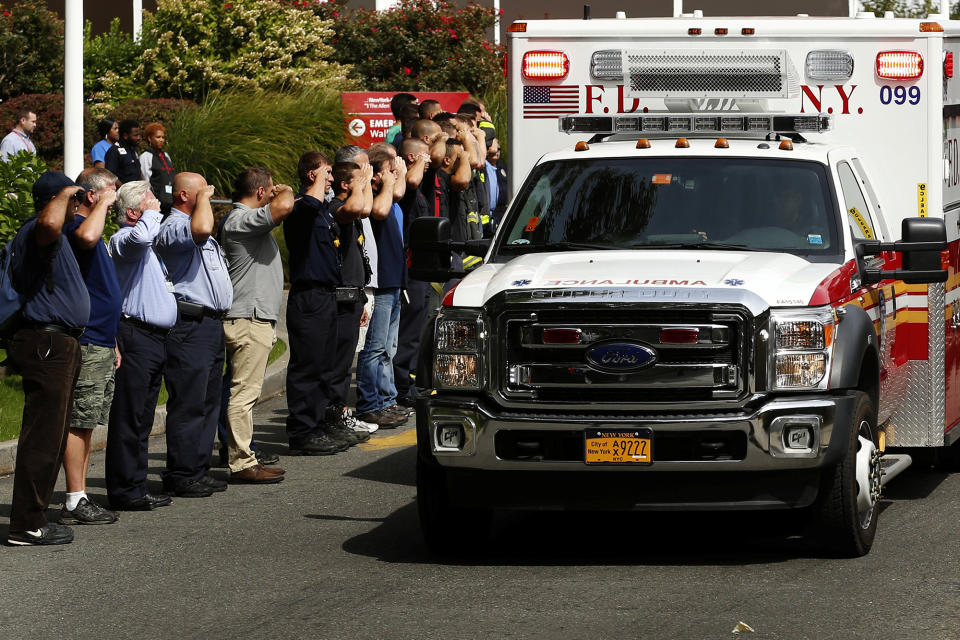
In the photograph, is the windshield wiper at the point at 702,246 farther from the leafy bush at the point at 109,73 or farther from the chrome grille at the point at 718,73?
the leafy bush at the point at 109,73

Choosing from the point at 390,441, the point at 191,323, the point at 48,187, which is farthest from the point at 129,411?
the point at 390,441

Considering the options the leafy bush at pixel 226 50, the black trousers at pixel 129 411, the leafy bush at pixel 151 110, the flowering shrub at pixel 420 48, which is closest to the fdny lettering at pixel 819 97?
the black trousers at pixel 129 411

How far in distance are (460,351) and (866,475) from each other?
2.05 meters

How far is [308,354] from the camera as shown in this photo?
38.5 ft

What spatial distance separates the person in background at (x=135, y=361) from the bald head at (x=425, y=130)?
4110 millimetres

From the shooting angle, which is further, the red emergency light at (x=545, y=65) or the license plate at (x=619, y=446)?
the red emergency light at (x=545, y=65)

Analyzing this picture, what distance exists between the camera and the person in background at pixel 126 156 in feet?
71.1

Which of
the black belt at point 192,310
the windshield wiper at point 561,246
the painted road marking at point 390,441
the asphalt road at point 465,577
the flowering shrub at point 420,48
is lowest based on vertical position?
the painted road marking at point 390,441

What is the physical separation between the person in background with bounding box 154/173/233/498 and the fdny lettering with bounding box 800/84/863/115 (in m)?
3.62

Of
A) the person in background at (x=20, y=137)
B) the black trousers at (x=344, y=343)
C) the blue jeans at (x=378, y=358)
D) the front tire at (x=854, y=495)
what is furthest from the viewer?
the person in background at (x=20, y=137)

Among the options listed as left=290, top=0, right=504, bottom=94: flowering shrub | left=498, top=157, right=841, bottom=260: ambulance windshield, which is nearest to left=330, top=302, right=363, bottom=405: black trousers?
left=498, top=157, right=841, bottom=260: ambulance windshield

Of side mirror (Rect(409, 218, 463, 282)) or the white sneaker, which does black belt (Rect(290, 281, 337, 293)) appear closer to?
the white sneaker

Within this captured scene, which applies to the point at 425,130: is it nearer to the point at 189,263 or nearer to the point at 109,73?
the point at 189,263

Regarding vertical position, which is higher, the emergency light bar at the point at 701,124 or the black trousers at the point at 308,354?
the emergency light bar at the point at 701,124
